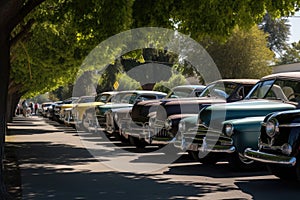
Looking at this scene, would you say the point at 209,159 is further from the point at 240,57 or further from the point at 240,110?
the point at 240,57

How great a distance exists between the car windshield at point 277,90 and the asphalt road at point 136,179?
5.45ft

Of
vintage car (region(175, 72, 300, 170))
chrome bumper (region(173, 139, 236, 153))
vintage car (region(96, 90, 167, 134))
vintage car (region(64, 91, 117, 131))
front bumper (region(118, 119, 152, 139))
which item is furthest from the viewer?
vintage car (region(64, 91, 117, 131))

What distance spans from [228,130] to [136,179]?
6.85ft

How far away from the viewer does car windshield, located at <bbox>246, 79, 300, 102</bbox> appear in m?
10.8

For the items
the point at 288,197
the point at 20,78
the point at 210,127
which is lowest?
the point at 288,197

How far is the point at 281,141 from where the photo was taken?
8.50 m

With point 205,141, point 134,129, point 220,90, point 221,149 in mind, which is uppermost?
point 220,90

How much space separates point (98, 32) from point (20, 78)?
18.1 m

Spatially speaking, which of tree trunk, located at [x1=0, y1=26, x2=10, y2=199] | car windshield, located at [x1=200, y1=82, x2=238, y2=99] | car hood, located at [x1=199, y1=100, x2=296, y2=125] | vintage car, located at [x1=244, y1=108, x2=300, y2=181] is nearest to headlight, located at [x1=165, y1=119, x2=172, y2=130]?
car hood, located at [x1=199, y1=100, x2=296, y2=125]

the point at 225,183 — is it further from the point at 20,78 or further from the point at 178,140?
the point at 20,78

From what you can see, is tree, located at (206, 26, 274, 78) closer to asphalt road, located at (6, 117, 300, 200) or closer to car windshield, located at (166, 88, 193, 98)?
car windshield, located at (166, 88, 193, 98)

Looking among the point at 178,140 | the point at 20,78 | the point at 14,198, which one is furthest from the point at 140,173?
the point at 20,78

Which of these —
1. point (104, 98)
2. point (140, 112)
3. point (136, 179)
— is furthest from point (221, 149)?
point (104, 98)

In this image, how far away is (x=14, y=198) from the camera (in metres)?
8.42
